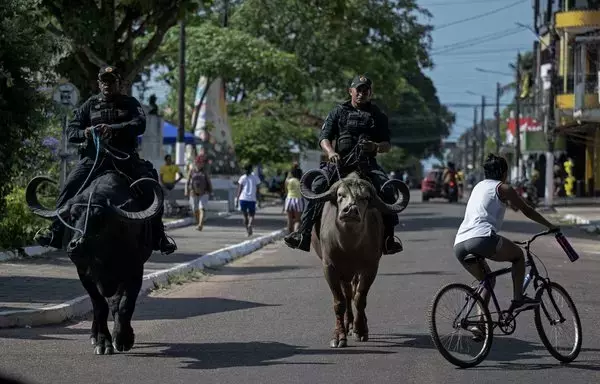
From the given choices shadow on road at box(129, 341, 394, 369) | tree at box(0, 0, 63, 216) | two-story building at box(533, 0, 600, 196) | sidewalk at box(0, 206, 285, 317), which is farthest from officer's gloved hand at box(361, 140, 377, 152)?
two-story building at box(533, 0, 600, 196)

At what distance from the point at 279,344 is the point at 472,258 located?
6.90 feet

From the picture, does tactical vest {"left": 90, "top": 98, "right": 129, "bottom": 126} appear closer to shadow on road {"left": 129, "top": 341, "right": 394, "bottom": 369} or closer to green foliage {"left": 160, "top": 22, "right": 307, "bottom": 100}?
shadow on road {"left": 129, "top": 341, "right": 394, "bottom": 369}

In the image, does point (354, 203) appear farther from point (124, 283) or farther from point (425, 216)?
point (425, 216)

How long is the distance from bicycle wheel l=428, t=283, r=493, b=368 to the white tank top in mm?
503

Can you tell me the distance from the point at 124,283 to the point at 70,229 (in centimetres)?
67

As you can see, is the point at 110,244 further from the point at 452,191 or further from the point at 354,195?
the point at 452,191

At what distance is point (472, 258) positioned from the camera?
1070 centimetres

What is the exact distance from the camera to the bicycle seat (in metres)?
10.7

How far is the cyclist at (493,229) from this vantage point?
10.6m

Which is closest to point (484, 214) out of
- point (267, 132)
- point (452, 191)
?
point (267, 132)

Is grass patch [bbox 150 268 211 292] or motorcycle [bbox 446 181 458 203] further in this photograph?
motorcycle [bbox 446 181 458 203]

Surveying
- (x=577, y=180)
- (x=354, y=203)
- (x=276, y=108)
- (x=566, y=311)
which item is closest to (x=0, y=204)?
(x=354, y=203)

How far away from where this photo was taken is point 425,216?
43.5m

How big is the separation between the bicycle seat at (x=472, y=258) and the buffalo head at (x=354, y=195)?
1.01 metres
